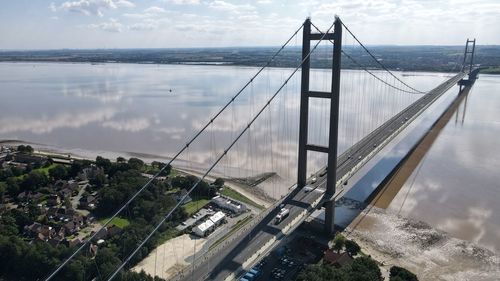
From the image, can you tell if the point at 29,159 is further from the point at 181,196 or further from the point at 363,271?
the point at 363,271

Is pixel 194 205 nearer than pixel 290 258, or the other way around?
pixel 290 258

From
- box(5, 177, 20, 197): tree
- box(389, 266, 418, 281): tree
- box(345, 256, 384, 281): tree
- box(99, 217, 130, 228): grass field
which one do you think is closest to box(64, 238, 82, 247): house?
box(99, 217, 130, 228): grass field

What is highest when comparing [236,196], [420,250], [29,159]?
[29,159]

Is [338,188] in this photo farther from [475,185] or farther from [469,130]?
[469,130]

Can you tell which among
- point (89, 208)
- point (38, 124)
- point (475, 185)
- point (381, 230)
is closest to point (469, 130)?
point (475, 185)

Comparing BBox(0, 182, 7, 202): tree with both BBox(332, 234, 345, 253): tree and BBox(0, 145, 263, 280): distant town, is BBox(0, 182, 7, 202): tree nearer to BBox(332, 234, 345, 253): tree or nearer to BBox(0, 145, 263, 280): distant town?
BBox(0, 145, 263, 280): distant town

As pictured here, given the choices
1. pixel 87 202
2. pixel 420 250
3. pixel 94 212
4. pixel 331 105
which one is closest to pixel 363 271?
pixel 420 250

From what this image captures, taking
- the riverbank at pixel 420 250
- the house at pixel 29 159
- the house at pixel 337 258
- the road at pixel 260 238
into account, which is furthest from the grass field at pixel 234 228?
the house at pixel 29 159
